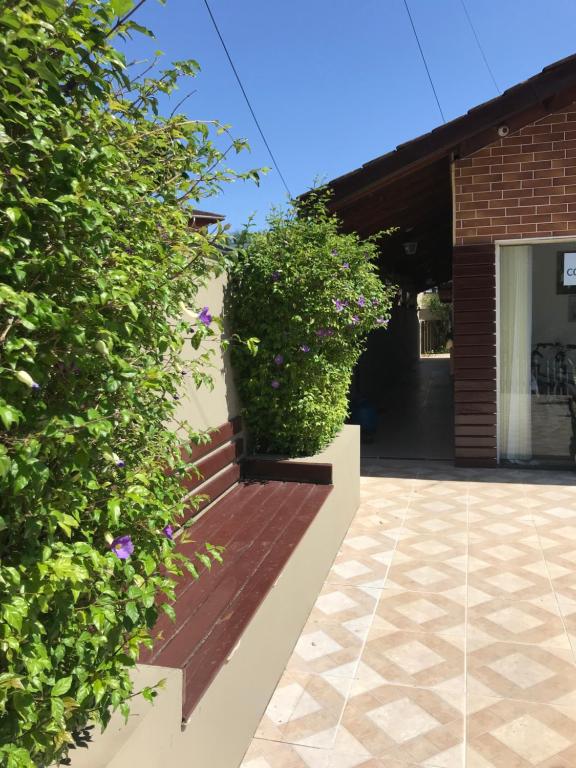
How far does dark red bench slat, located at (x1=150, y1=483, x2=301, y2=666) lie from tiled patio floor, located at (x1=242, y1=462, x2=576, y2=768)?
1.77 feet

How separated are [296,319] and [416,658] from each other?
2.22 meters

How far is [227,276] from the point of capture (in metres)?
4.45

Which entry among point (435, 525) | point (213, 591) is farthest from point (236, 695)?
point (435, 525)

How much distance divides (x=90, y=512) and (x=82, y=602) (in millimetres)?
216

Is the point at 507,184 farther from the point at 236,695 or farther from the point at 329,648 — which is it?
the point at 236,695

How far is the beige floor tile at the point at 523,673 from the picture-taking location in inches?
107

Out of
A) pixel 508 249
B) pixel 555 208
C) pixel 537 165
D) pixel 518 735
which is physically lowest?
pixel 518 735

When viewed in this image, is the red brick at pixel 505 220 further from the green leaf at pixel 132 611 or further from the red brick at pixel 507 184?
the green leaf at pixel 132 611

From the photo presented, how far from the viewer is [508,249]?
6488 mm

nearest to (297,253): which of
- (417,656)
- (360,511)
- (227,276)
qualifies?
(227,276)

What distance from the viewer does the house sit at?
19.6 feet

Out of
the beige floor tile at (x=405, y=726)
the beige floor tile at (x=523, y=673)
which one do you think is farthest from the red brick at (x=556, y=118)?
the beige floor tile at (x=405, y=726)

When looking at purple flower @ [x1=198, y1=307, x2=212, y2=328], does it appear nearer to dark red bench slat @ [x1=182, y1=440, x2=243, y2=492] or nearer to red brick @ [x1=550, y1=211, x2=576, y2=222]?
dark red bench slat @ [x1=182, y1=440, x2=243, y2=492]

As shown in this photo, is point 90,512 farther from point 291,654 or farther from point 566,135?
point 566,135
